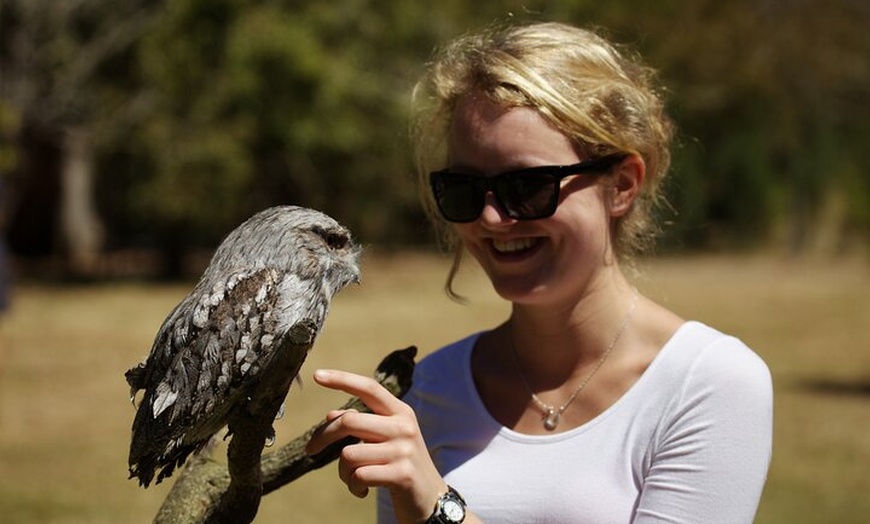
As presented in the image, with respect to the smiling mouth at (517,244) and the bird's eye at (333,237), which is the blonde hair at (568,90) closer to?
the smiling mouth at (517,244)

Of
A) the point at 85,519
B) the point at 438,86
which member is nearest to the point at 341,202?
the point at 85,519

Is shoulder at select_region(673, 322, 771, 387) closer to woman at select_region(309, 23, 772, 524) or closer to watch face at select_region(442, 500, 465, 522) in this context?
woman at select_region(309, 23, 772, 524)

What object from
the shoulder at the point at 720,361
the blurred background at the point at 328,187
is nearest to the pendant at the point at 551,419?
the shoulder at the point at 720,361

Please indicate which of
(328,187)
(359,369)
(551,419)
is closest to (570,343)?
(551,419)

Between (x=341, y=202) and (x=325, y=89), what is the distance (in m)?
6.32

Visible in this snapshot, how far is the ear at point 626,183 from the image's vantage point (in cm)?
246

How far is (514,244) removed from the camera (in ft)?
7.75

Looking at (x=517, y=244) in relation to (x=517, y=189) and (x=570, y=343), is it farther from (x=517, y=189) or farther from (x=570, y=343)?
(x=570, y=343)

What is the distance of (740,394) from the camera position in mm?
2219

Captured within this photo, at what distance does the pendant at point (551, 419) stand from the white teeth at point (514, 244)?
0.38 metres

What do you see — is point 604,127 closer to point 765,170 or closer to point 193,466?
point 193,466

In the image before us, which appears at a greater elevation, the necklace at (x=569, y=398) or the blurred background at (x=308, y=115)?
the blurred background at (x=308, y=115)

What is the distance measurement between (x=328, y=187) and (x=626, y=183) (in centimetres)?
2387

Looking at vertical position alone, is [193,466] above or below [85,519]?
above
